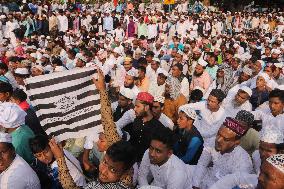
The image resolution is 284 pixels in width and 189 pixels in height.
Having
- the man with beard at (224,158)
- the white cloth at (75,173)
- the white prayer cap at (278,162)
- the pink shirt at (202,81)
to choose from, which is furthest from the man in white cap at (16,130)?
the pink shirt at (202,81)

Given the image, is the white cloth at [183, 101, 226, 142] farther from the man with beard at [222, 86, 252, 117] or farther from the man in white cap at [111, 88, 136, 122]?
the man in white cap at [111, 88, 136, 122]

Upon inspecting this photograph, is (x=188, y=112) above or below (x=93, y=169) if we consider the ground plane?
above

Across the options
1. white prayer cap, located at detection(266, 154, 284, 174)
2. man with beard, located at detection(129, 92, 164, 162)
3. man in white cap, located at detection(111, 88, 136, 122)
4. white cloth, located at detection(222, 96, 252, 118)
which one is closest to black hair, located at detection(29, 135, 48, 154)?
man with beard, located at detection(129, 92, 164, 162)

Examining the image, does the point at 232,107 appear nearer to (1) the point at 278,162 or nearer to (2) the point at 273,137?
(2) the point at 273,137

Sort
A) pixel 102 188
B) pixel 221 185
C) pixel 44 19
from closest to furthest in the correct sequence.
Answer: pixel 102 188
pixel 221 185
pixel 44 19

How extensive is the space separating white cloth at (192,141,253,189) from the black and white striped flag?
1047 millimetres

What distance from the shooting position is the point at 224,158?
12.5ft

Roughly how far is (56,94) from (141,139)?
5.26 ft

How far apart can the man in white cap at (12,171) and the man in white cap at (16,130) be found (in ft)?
2.33

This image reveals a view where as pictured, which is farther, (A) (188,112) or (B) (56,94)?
(A) (188,112)

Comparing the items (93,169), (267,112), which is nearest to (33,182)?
(93,169)

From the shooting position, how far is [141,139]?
4.79m

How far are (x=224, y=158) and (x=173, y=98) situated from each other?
297 cm

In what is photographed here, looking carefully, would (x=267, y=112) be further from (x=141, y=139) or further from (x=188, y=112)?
(x=141, y=139)
